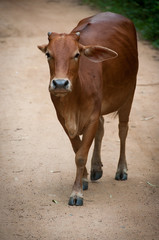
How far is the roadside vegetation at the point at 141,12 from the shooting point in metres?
11.0

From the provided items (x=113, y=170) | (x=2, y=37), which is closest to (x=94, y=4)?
(x=2, y=37)

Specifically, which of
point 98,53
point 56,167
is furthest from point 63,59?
point 56,167

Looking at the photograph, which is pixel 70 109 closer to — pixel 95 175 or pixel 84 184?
pixel 84 184

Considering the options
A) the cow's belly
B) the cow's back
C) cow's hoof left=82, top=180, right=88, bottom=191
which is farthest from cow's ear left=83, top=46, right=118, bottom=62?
cow's hoof left=82, top=180, right=88, bottom=191

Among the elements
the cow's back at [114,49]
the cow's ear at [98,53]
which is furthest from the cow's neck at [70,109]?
the cow's back at [114,49]

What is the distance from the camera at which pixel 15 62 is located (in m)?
9.58

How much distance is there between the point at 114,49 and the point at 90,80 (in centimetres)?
69

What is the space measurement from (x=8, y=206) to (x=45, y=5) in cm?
939

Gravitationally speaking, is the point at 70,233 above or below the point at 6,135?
above

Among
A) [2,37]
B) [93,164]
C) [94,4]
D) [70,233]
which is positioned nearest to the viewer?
[70,233]

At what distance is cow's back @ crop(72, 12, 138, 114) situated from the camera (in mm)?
5312

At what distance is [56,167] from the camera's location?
5.82 m

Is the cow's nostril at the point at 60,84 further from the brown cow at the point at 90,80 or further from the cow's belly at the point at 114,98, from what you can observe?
the cow's belly at the point at 114,98

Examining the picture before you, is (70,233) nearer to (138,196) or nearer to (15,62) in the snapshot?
(138,196)
